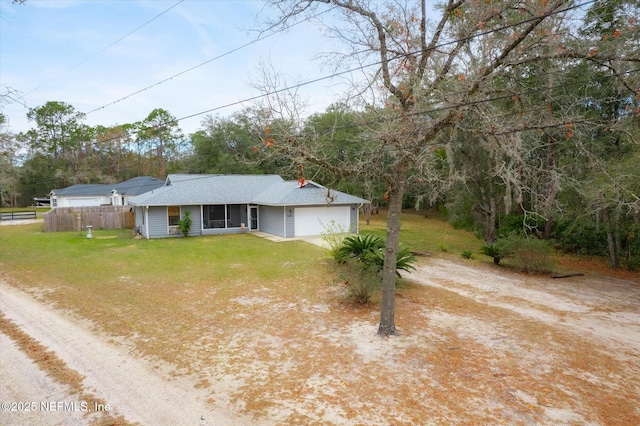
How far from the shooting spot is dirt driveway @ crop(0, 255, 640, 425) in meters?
3.92

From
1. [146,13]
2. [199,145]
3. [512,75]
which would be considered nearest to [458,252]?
[512,75]

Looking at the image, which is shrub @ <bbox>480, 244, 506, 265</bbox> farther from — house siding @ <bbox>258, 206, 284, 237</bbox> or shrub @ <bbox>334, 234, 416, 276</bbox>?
house siding @ <bbox>258, 206, 284, 237</bbox>

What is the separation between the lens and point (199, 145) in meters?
34.5

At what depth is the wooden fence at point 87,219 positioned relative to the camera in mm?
20500

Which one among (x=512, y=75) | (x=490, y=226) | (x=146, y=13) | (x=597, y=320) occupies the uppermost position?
(x=146, y=13)

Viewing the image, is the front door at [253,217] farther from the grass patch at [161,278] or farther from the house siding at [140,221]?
the house siding at [140,221]

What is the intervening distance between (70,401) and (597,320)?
29.8 feet

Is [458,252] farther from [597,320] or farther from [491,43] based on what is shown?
[491,43]

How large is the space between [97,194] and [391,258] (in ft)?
120

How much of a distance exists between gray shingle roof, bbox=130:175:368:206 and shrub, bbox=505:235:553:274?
7.93m

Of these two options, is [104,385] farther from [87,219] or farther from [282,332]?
[87,219]

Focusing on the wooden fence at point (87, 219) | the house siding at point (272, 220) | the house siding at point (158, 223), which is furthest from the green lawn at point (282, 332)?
the wooden fence at point (87, 219)

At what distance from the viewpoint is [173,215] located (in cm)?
1889

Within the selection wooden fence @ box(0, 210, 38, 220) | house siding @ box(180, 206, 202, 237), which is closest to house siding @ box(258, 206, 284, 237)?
house siding @ box(180, 206, 202, 237)
